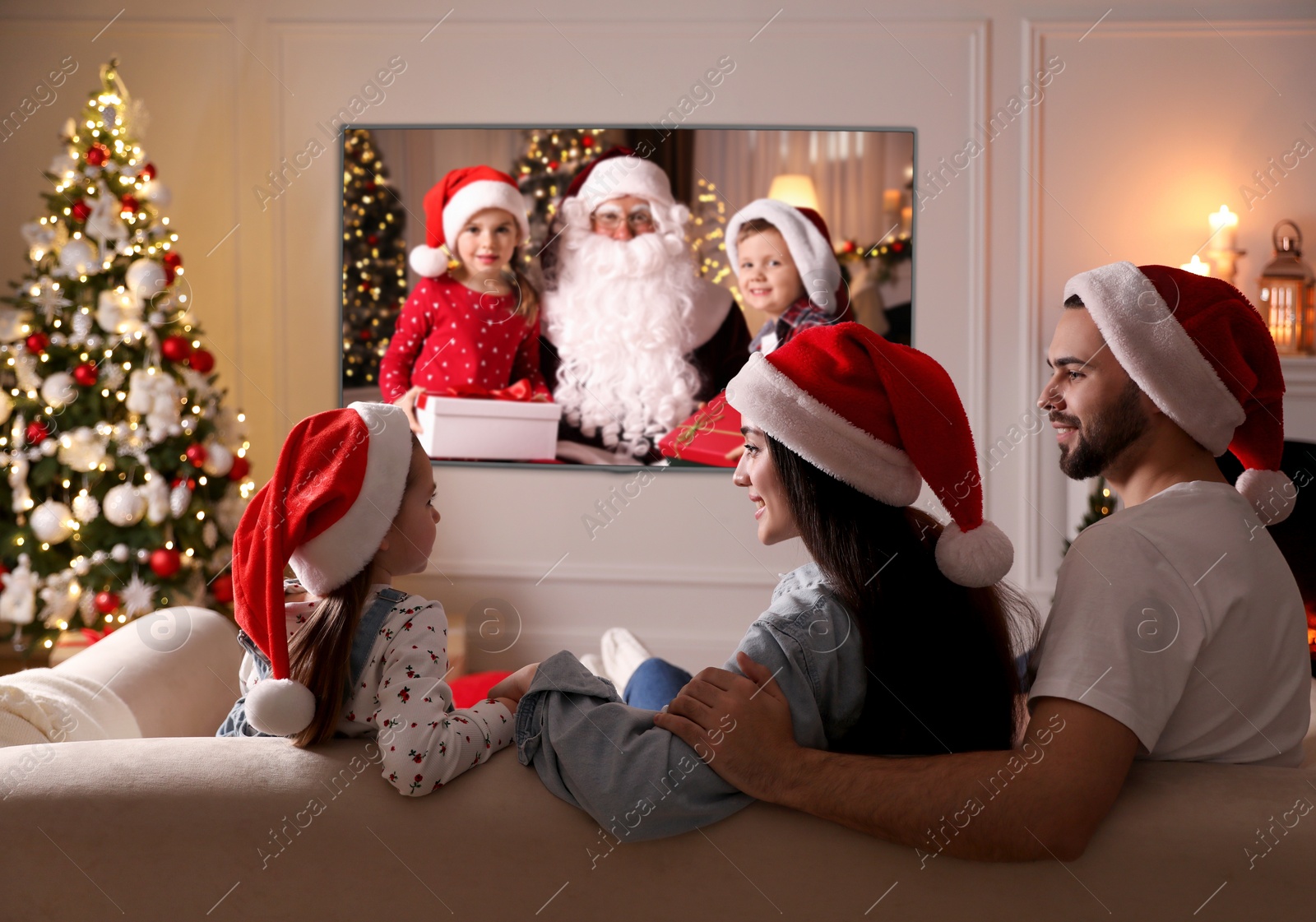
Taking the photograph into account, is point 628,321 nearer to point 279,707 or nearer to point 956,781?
point 279,707

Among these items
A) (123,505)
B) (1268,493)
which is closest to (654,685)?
(1268,493)

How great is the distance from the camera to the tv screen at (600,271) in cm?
407

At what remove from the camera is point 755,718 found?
1.20 m

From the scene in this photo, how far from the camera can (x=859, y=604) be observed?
133 centimetres

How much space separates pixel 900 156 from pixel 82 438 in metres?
3.36

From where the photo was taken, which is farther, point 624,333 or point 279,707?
point 624,333

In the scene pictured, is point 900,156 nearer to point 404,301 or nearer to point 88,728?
point 404,301

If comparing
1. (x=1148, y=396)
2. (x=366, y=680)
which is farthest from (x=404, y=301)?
(x=1148, y=396)

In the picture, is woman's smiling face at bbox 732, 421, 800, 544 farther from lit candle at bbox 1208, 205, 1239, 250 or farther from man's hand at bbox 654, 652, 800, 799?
lit candle at bbox 1208, 205, 1239, 250

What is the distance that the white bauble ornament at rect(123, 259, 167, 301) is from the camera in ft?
11.6

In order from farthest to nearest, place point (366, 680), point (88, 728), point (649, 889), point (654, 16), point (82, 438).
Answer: point (654, 16), point (82, 438), point (88, 728), point (366, 680), point (649, 889)

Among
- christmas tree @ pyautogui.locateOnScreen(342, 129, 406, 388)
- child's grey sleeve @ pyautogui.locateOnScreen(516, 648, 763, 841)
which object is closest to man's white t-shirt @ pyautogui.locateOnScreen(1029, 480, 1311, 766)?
child's grey sleeve @ pyautogui.locateOnScreen(516, 648, 763, 841)

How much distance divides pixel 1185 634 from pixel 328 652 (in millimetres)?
1123

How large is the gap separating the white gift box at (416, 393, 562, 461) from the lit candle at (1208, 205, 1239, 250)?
9.15 ft
